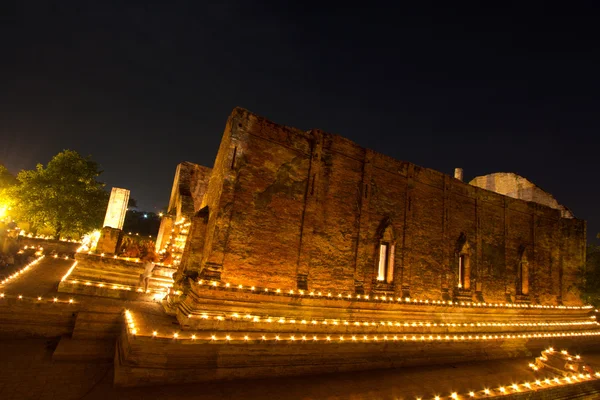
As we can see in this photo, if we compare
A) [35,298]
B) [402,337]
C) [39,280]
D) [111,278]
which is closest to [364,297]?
[402,337]

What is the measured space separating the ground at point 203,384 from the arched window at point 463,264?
3.73 m

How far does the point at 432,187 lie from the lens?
12.8 m

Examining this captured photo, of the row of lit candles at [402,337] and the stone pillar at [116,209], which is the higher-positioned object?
the stone pillar at [116,209]

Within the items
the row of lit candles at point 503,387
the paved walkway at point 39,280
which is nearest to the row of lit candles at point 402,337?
the row of lit candles at point 503,387

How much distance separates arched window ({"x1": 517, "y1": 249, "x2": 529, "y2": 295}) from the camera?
48.9ft

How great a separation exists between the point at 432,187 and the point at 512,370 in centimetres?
665

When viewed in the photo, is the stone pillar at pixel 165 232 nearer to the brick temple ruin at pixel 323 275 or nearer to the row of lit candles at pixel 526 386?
the brick temple ruin at pixel 323 275

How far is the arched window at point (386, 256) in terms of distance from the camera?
1113 centimetres

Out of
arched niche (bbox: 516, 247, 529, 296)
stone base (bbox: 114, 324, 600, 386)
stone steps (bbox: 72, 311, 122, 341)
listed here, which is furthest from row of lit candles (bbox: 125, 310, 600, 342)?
arched niche (bbox: 516, 247, 529, 296)

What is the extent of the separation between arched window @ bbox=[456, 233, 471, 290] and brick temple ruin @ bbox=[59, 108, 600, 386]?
0.04 m

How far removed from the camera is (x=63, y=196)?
2205 cm

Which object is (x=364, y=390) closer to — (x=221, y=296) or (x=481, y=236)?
(x=221, y=296)

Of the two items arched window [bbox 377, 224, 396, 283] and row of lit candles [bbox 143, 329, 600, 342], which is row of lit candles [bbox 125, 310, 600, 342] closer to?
row of lit candles [bbox 143, 329, 600, 342]

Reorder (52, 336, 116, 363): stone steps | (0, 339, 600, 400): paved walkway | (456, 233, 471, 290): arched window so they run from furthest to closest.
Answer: (456, 233, 471, 290): arched window → (52, 336, 116, 363): stone steps → (0, 339, 600, 400): paved walkway
